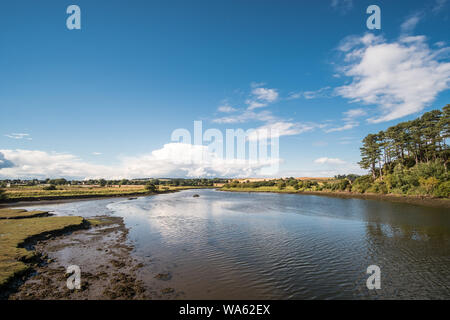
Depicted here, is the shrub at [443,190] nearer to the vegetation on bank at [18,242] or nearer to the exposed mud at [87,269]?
the exposed mud at [87,269]

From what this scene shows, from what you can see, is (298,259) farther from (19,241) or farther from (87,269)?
(19,241)

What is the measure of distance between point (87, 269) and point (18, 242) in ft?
31.5

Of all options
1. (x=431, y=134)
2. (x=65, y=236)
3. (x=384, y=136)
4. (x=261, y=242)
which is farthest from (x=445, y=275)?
(x=384, y=136)

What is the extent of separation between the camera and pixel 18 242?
1859 cm

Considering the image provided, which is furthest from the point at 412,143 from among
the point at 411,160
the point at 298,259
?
the point at 298,259

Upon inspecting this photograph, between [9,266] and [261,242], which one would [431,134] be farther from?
[9,266]

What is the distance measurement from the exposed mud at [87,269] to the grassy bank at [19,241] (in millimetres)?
852

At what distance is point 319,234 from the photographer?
2488 cm

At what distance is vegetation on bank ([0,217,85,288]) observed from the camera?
12.9m

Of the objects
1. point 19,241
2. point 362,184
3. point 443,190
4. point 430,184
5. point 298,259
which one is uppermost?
point 430,184

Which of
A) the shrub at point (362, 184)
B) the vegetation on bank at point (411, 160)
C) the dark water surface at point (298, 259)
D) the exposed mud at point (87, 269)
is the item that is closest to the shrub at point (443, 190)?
the vegetation on bank at point (411, 160)

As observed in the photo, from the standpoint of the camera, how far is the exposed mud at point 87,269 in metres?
11.2
